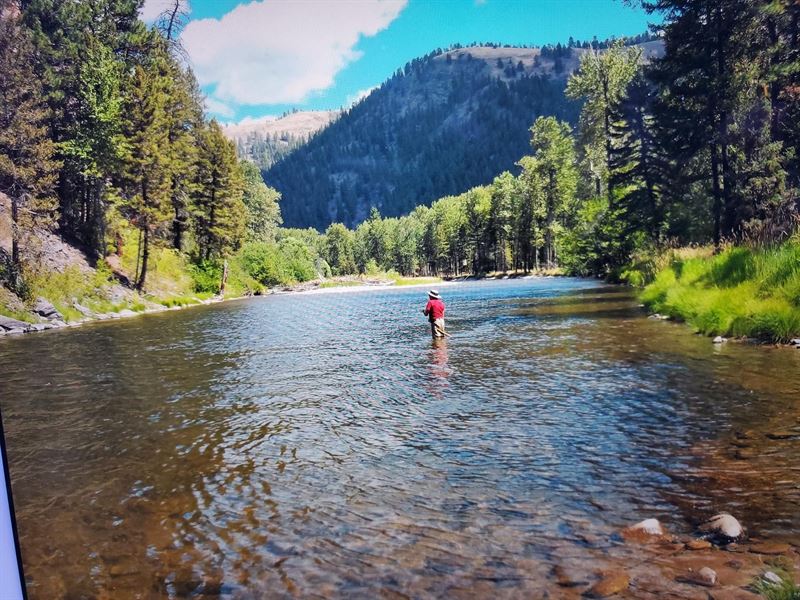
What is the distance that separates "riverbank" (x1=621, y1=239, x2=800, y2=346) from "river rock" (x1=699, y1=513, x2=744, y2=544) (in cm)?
1108

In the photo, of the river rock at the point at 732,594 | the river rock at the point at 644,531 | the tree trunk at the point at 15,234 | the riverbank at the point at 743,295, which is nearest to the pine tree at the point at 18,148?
the tree trunk at the point at 15,234

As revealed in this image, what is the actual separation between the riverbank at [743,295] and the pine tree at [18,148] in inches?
1511

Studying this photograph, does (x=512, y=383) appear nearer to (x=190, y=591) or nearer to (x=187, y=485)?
(x=187, y=485)

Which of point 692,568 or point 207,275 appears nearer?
point 692,568

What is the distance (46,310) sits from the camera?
34.4 meters

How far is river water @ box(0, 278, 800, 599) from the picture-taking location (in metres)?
5.19

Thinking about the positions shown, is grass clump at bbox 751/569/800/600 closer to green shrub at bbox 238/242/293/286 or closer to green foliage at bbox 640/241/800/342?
green foliage at bbox 640/241/800/342

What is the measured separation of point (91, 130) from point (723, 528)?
53.8 metres

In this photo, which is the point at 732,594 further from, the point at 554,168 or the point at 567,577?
→ the point at 554,168

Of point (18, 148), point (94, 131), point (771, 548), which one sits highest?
point (94, 131)

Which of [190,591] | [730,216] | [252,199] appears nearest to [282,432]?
[190,591]

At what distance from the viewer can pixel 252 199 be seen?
105250 mm

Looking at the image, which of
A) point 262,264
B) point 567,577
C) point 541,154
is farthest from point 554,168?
point 567,577

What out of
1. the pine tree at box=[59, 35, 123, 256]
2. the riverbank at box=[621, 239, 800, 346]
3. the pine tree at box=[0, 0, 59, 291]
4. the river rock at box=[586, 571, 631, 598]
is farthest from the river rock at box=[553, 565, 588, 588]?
the pine tree at box=[59, 35, 123, 256]
